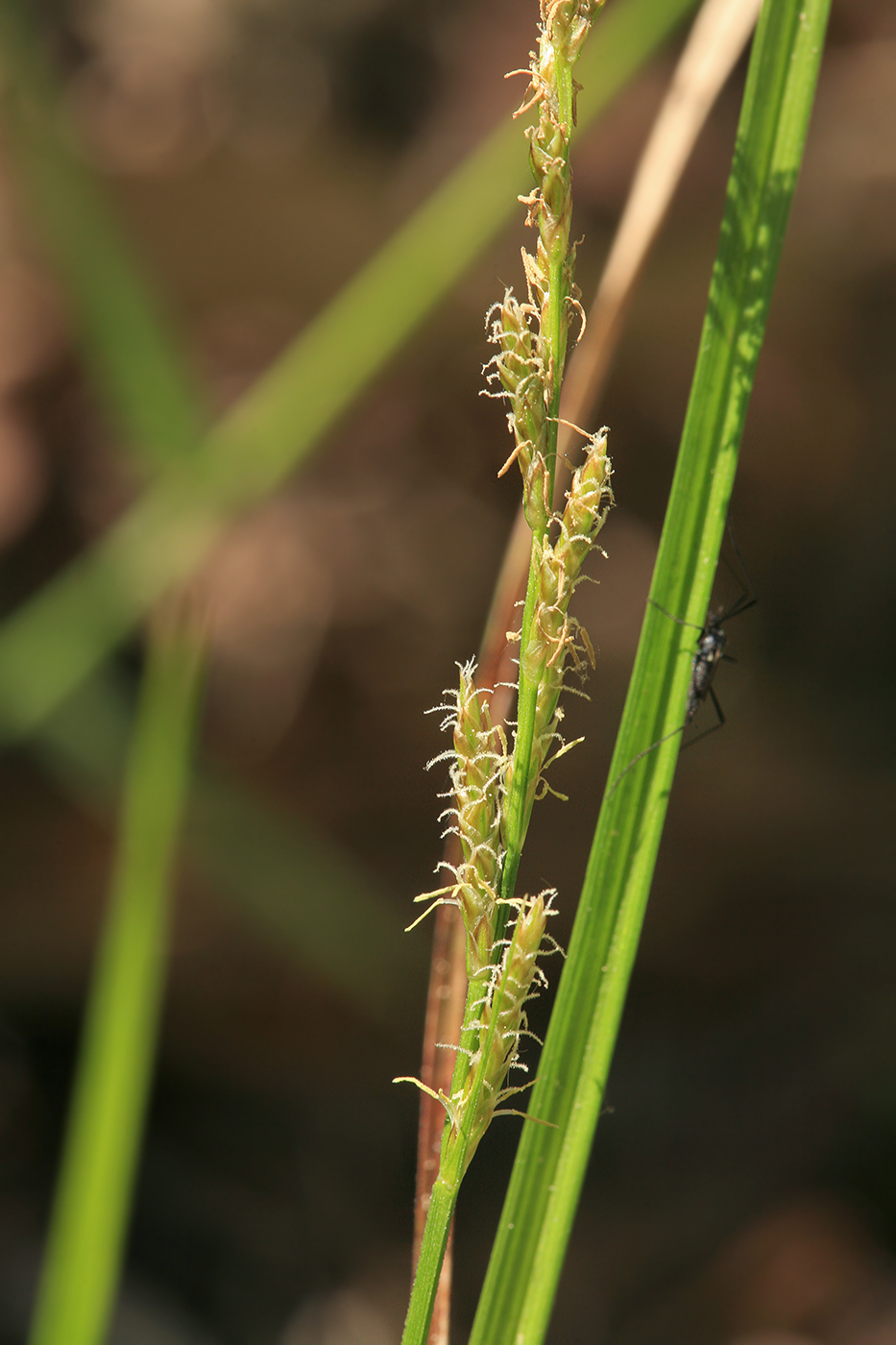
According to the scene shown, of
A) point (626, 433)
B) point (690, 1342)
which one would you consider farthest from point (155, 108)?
point (690, 1342)

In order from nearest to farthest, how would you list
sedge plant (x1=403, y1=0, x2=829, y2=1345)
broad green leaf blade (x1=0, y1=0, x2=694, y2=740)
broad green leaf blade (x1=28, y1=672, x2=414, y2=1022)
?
sedge plant (x1=403, y1=0, x2=829, y2=1345)
broad green leaf blade (x1=0, y1=0, x2=694, y2=740)
broad green leaf blade (x1=28, y1=672, x2=414, y2=1022)

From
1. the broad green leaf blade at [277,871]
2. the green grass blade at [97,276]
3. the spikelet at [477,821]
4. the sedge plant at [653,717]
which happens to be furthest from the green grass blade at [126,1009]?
the broad green leaf blade at [277,871]

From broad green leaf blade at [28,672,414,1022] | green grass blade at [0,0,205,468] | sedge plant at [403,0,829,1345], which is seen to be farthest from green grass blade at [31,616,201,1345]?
broad green leaf blade at [28,672,414,1022]

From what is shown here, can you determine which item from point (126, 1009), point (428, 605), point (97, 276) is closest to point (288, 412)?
point (97, 276)

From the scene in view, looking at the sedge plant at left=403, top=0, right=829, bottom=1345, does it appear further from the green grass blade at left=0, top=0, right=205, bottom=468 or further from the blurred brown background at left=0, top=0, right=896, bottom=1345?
the blurred brown background at left=0, top=0, right=896, bottom=1345

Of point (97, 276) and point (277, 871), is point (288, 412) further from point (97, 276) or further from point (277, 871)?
point (277, 871)

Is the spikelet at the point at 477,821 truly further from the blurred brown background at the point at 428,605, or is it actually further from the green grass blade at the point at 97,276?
the blurred brown background at the point at 428,605

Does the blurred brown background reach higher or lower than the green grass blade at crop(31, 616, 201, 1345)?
higher
